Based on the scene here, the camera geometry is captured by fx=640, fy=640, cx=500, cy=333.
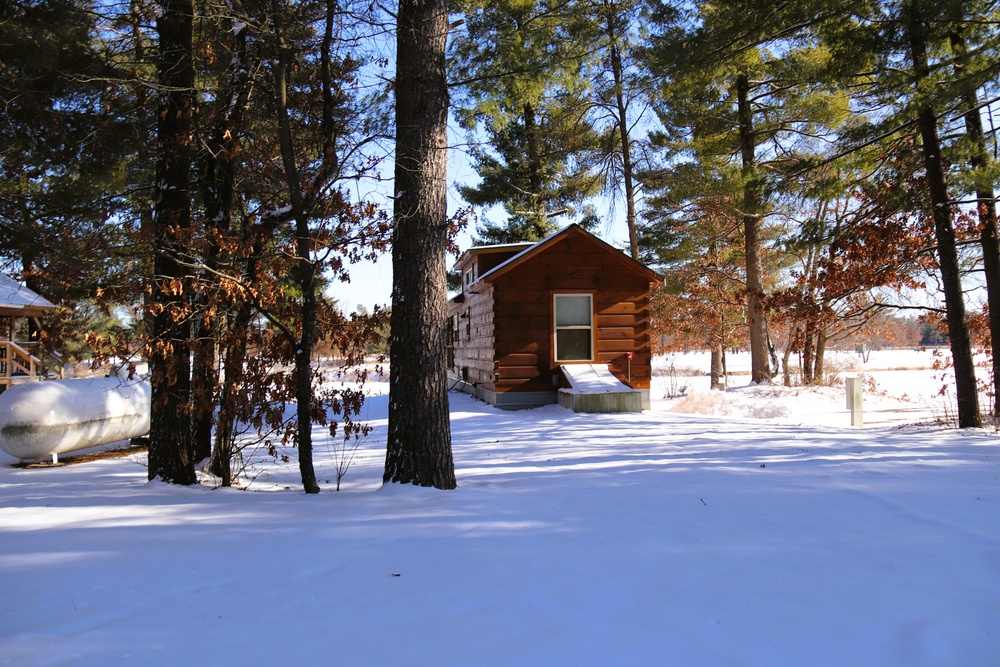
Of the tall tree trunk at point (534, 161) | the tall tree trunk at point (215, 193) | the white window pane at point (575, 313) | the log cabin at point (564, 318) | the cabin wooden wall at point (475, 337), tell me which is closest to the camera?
the tall tree trunk at point (215, 193)

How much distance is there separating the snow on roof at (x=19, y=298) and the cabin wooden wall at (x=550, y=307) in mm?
9444

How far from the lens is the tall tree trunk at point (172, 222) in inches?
233

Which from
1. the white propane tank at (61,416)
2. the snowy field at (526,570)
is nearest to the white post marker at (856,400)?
the snowy field at (526,570)

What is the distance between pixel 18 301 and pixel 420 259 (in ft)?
39.9

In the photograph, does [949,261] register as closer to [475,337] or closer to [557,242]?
[557,242]

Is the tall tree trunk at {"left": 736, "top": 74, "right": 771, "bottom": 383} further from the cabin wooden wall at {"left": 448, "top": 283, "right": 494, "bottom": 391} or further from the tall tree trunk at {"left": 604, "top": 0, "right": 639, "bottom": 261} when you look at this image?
the cabin wooden wall at {"left": 448, "top": 283, "right": 494, "bottom": 391}

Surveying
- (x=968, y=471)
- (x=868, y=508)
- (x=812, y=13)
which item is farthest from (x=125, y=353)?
(x=812, y=13)

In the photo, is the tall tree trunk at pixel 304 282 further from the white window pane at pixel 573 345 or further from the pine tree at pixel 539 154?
the white window pane at pixel 573 345

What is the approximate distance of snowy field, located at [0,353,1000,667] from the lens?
103 inches

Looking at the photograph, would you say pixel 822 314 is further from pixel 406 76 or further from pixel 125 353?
pixel 125 353

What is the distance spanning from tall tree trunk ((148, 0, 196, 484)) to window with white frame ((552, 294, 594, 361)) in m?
9.17

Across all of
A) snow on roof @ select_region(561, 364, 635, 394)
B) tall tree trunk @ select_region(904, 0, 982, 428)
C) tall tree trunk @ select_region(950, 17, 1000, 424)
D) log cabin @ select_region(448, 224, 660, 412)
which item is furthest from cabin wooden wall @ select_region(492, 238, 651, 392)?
tall tree trunk @ select_region(950, 17, 1000, 424)

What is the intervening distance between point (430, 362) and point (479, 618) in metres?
3.01

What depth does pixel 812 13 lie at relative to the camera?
870cm
